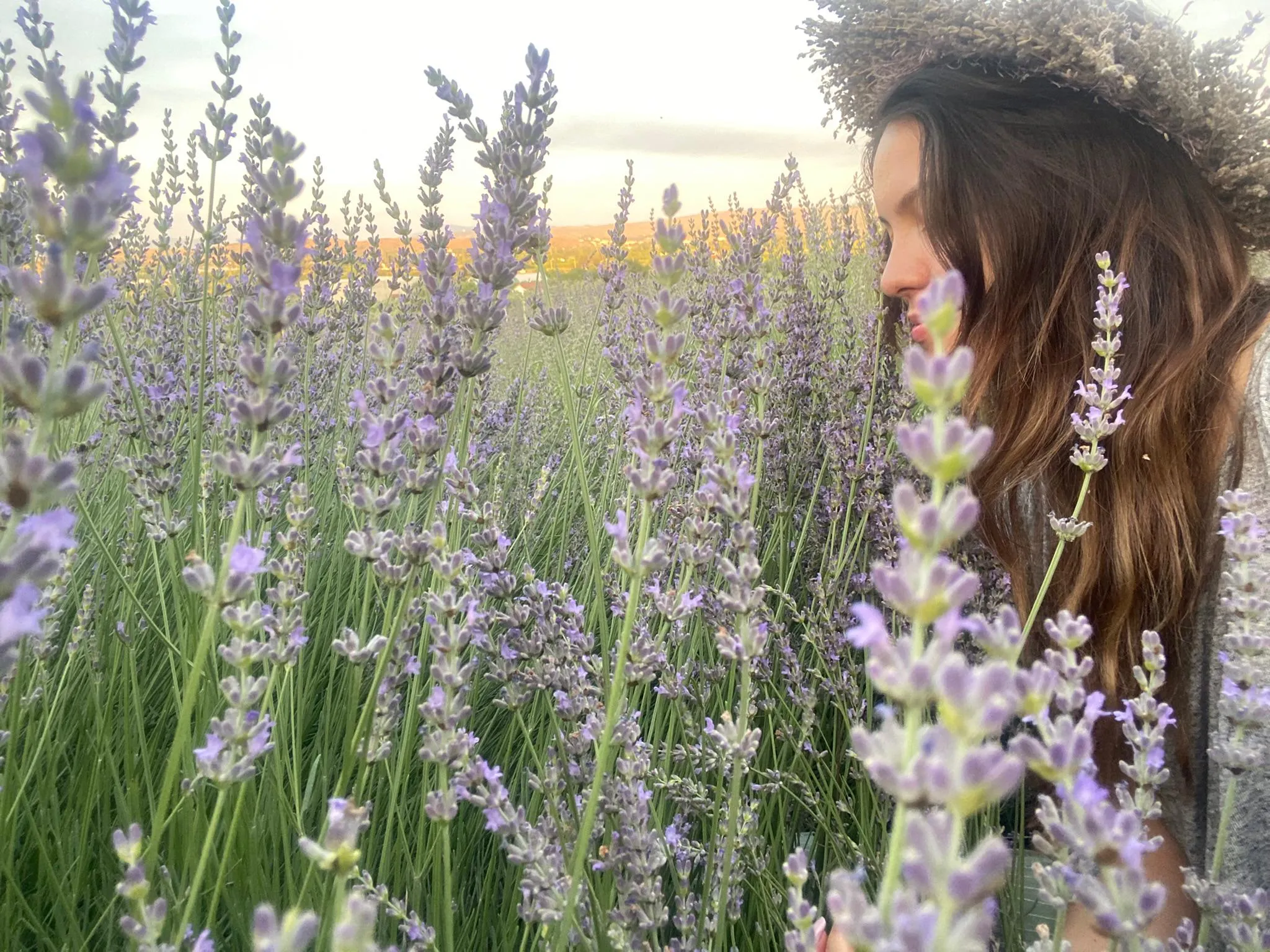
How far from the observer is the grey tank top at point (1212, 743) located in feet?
5.18

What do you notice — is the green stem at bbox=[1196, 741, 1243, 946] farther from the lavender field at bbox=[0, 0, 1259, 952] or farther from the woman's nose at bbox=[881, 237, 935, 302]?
the woman's nose at bbox=[881, 237, 935, 302]

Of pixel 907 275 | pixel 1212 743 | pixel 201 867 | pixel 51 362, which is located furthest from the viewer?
pixel 907 275

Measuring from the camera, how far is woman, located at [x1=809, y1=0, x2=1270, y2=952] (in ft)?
5.71

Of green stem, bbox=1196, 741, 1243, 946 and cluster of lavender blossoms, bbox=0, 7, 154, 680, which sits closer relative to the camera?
cluster of lavender blossoms, bbox=0, 7, 154, 680

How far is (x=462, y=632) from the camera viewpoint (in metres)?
1.01

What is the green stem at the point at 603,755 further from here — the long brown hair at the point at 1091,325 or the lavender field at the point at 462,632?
the long brown hair at the point at 1091,325

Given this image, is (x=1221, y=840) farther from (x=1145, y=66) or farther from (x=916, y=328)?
(x=1145, y=66)

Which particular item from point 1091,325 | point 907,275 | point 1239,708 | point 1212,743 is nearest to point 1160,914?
point 1212,743

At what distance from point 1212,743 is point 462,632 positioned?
1.34 metres

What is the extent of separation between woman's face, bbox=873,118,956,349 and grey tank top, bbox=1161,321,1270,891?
0.65 metres

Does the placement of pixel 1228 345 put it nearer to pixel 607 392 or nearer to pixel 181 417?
pixel 607 392

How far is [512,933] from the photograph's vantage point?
1316 millimetres

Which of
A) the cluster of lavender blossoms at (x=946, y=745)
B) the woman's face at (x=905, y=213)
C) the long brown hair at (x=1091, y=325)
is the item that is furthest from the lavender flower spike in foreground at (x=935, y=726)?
the woman's face at (x=905, y=213)

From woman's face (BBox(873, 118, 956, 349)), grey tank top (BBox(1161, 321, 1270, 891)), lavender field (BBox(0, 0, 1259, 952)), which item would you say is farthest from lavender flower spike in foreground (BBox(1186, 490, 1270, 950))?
woman's face (BBox(873, 118, 956, 349))
